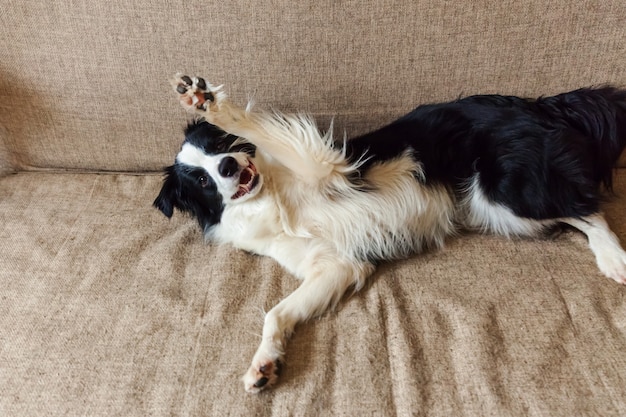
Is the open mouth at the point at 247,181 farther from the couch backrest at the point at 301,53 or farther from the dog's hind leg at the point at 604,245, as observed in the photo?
the dog's hind leg at the point at 604,245

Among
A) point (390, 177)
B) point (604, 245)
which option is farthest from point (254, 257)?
point (604, 245)

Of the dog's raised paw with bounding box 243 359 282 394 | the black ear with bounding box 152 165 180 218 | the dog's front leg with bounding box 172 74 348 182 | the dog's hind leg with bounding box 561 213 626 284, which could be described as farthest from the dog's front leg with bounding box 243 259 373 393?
the dog's hind leg with bounding box 561 213 626 284

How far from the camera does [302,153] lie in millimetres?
1902

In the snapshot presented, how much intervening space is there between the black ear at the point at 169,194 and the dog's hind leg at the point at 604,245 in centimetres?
137

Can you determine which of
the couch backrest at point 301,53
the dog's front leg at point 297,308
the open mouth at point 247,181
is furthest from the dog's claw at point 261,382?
the couch backrest at point 301,53

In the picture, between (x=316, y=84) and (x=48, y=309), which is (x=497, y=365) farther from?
(x=48, y=309)

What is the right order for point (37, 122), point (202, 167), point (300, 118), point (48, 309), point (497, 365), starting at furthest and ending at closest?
point (37, 122), point (300, 118), point (202, 167), point (48, 309), point (497, 365)

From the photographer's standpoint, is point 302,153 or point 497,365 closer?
point 497,365

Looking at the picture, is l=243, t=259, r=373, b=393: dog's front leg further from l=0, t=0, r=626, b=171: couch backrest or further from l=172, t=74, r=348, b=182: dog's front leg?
l=0, t=0, r=626, b=171: couch backrest

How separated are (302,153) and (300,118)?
5.6 inches

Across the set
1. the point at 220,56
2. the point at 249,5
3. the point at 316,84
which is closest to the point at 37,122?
the point at 220,56

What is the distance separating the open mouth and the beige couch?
0.23 metres

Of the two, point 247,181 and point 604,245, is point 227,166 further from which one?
point 604,245

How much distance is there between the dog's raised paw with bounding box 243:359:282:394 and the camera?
1385 millimetres
